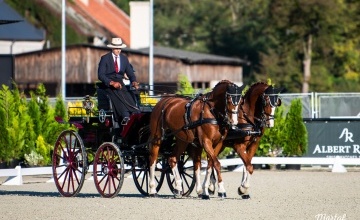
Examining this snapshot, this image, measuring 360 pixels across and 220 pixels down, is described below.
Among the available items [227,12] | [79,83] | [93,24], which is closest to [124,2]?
[227,12]

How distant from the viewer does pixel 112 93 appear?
2169 centimetres

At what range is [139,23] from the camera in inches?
2869

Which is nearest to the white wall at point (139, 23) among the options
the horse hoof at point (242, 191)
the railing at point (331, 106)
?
the railing at point (331, 106)

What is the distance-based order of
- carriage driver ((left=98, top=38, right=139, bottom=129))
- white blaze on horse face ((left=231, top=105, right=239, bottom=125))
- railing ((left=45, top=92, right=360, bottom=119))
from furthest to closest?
railing ((left=45, top=92, right=360, bottom=119)), carriage driver ((left=98, top=38, right=139, bottom=129)), white blaze on horse face ((left=231, top=105, right=239, bottom=125))

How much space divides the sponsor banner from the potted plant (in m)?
0.34

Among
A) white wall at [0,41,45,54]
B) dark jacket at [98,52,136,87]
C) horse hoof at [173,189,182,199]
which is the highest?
white wall at [0,41,45,54]

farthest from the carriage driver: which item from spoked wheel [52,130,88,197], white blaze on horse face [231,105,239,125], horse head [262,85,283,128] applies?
horse head [262,85,283,128]

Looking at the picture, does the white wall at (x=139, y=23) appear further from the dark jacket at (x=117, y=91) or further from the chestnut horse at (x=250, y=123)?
the chestnut horse at (x=250, y=123)

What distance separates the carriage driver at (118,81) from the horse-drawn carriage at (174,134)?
14 cm

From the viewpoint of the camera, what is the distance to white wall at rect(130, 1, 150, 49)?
71.8 meters

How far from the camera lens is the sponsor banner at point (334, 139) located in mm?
32312

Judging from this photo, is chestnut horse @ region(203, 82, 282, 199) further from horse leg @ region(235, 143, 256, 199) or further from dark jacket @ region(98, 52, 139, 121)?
dark jacket @ region(98, 52, 139, 121)

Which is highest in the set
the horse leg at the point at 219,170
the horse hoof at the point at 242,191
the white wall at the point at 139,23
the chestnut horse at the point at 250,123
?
the white wall at the point at 139,23

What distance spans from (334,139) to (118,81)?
38.7ft
